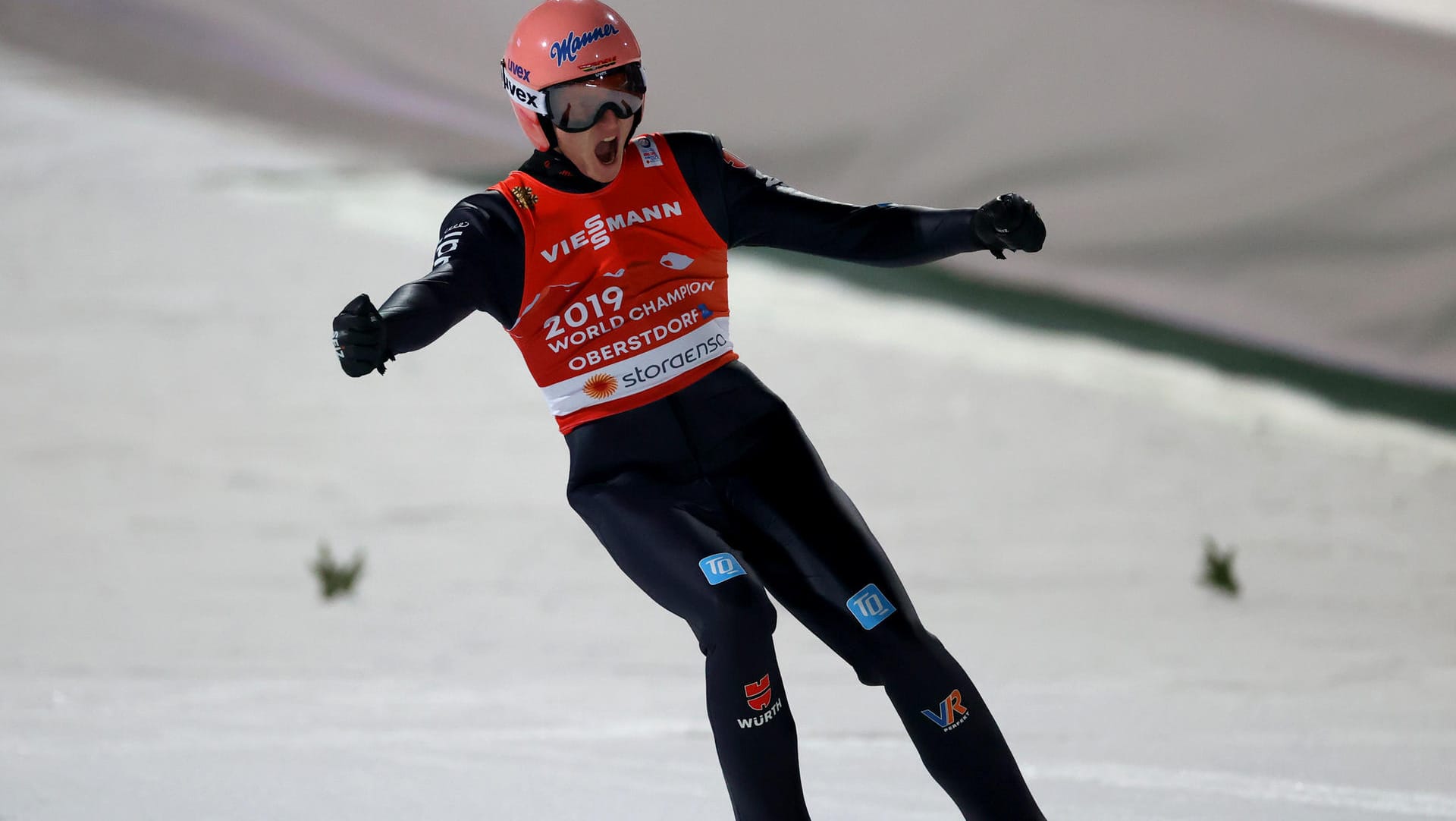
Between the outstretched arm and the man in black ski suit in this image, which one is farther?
the outstretched arm

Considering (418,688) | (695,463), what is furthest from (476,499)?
(695,463)

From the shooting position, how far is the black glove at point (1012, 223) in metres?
2.76

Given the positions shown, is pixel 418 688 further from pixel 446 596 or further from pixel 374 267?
pixel 374 267

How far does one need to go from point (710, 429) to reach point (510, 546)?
4.52 m

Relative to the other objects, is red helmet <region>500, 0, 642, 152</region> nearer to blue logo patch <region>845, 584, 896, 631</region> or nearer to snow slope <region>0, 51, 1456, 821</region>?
blue logo patch <region>845, 584, 896, 631</region>

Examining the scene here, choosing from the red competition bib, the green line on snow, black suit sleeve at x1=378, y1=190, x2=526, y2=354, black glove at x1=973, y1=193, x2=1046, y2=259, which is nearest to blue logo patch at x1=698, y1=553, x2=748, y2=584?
the red competition bib

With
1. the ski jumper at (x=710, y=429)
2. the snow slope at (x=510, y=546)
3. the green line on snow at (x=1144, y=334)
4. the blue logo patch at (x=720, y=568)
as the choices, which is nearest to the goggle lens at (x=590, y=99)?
the ski jumper at (x=710, y=429)

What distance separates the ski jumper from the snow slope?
A: 1.08 metres

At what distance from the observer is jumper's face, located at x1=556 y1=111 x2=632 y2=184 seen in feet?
9.46

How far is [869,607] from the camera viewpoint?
8.88ft

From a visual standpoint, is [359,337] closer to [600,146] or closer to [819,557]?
[600,146]

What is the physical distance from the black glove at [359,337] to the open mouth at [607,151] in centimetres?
68

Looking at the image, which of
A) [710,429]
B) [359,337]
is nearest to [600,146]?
[710,429]

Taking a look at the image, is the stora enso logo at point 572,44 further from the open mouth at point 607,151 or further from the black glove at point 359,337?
the black glove at point 359,337
